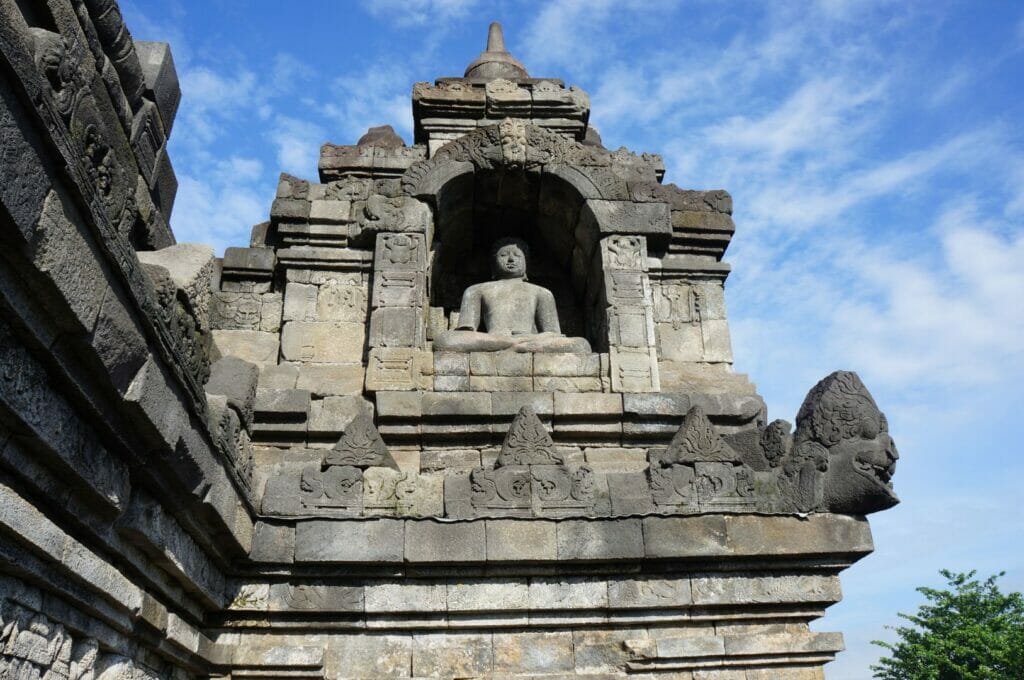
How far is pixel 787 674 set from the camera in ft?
21.4

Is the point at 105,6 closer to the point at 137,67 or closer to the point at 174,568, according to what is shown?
the point at 137,67

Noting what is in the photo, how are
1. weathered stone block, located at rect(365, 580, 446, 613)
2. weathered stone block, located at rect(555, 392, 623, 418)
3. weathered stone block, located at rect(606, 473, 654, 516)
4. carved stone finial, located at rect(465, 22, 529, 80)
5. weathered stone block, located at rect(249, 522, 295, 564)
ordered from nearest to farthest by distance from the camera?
weathered stone block, located at rect(249, 522, 295, 564)
weathered stone block, located at rect(365, 580, 446, 613)
weathered stone block, located at rect(606, 473, 654, 516)
weathered stone block, located at rect(555, 392, 623, 418)
carved stone finial, located at rect(465, 22, 529, 80)

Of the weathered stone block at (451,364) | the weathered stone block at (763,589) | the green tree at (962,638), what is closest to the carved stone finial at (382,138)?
the weathered stone block at (451,364)

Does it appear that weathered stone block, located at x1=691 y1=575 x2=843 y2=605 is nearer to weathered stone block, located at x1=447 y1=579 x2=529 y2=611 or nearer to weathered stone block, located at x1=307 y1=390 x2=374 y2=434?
weathered stone block, located at x1=447 y1=579 x2=529 y2=611

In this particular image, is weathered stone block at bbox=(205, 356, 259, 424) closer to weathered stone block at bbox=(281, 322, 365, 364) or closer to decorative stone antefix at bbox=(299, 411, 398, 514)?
decorative stone antefix at bbox=(299, 411, 398, 514)

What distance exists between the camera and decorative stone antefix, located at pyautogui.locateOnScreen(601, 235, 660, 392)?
27.0 ft

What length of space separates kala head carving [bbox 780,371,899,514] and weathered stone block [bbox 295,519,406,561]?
10.1 feet

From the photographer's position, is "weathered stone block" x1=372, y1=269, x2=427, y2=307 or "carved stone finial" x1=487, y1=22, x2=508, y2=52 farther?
"carved stone finial" x1=487, y1=22, x2=508, y2=52

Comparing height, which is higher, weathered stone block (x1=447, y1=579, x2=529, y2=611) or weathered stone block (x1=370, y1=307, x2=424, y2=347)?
weathered stone block (x1=370, y1=307, x2=424, y2=347)

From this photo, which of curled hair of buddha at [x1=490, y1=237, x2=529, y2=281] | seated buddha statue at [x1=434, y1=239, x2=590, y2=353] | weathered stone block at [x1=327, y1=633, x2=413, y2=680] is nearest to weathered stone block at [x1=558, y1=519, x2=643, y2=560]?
weathered stone block at [x1=327, y1=633, x2=413, y2=680]

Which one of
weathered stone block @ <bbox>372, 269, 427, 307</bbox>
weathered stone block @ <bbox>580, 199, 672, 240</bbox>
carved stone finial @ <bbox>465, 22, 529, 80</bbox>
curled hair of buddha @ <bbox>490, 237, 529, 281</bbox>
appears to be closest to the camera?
A: weathered stone block @ <bbox>372, 269, 427, 307</bbox>

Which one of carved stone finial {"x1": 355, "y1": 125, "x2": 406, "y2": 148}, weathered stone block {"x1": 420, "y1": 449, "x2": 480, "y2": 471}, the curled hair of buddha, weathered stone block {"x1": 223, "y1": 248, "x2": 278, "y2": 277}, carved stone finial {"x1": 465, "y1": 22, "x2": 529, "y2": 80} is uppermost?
carved stone finial {"x1": 465, "y1": 22, "x2": 529, "y2": 80}

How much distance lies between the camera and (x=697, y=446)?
687cm

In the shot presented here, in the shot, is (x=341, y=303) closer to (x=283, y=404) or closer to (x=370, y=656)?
(x=283, y=404)
